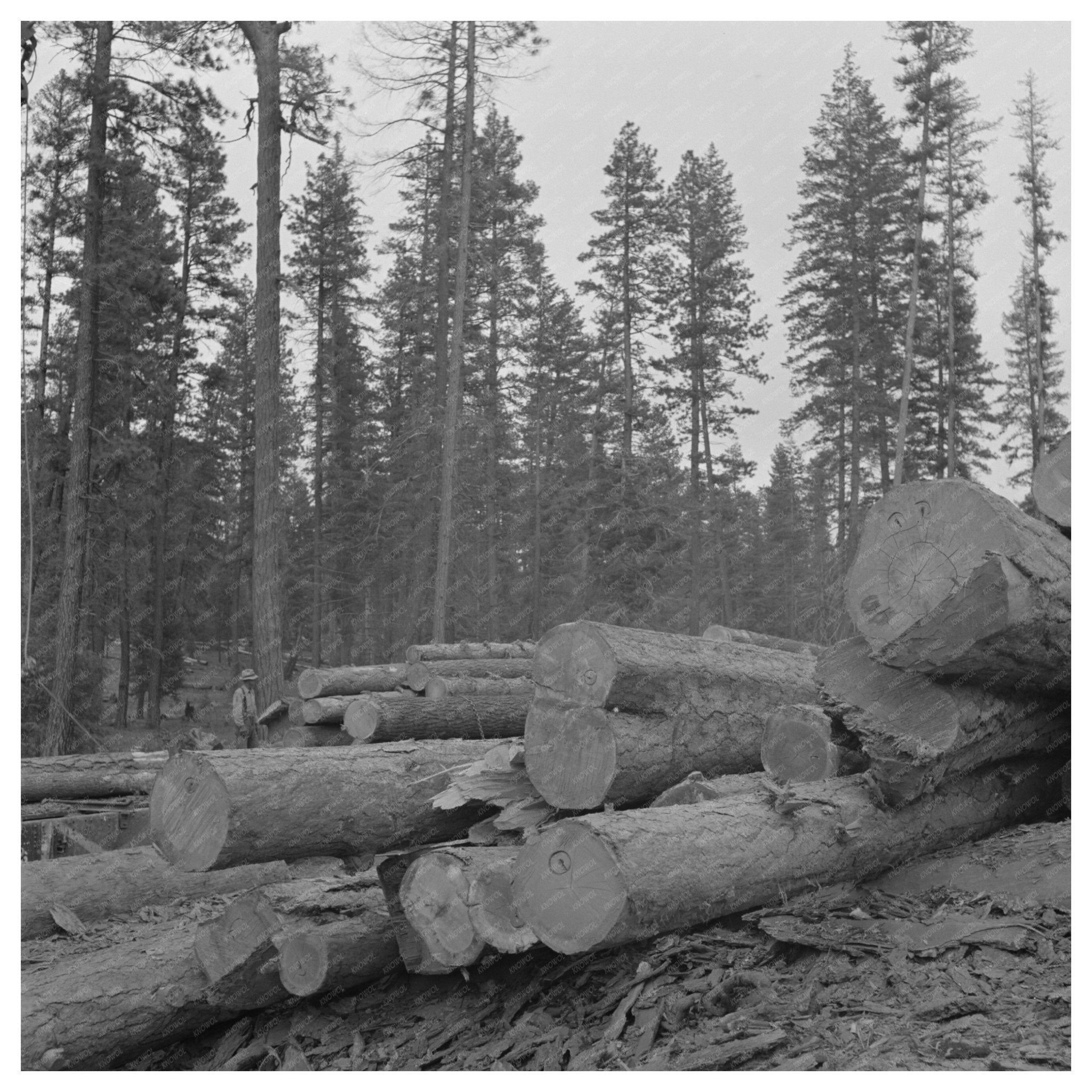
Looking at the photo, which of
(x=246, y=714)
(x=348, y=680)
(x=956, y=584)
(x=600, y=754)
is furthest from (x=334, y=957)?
(x=246, y=714)

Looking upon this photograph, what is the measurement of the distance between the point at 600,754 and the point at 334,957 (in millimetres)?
1641

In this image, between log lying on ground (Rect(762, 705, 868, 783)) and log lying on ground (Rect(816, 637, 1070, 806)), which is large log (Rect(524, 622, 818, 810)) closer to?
log lying on ground (Rect(762, 705, 868, 783))

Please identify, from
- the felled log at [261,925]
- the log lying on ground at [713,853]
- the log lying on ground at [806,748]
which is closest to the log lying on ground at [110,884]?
the felled log at [261,925]

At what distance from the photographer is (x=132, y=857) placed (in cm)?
695

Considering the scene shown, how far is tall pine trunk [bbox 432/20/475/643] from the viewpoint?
A: 1719 cm

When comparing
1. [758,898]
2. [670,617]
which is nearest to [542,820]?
[758,898]

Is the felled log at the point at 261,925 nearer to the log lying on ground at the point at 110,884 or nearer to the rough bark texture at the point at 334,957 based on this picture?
the rough bark texture at the point at 334,957

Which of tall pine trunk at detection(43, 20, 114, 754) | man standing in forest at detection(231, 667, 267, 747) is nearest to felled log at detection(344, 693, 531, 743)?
man standing in forest at detection(231, 667, 267, 747)

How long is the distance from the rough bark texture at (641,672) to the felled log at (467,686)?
4.47 metres

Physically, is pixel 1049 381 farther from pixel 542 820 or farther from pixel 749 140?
pixel 542 820

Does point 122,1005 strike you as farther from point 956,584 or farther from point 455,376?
point 455,376

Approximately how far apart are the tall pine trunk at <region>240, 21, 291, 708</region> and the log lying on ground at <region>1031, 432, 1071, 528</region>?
902 centimetres

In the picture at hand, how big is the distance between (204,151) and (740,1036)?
1548 cm

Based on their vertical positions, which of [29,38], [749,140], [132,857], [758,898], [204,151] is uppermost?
[204,151]
